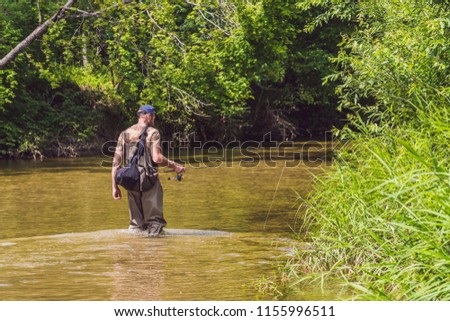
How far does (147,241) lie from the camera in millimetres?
13031

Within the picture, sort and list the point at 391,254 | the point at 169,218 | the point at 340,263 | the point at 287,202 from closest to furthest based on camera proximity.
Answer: the point at 391,254
the point at 340,263
the point at 169,218
the point at 287,202

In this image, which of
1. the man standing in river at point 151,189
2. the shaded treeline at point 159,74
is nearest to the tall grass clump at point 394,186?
the man standing in river at point 151,189

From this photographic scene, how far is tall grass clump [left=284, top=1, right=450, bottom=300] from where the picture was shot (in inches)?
288

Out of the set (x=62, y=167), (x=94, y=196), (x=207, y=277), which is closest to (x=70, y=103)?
(x=62, y=167)

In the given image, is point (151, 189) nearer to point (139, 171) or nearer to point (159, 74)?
point (139, 171)

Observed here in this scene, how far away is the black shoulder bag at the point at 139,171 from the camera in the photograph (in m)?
13.3

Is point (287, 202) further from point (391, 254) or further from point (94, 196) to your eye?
point (391, 254)

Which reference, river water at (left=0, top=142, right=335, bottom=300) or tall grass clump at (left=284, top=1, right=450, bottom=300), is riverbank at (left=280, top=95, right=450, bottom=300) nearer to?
tall grass clump at (left=284, top=1, right=450, bottom=300)

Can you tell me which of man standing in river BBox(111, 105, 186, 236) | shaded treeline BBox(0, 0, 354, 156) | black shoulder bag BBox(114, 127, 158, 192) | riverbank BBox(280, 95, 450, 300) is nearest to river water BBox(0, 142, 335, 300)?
man standing in river BBox(111, 105, 186, 236)

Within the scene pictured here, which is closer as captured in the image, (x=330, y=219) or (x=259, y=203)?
(x=330, y=219)

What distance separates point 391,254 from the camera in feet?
25.9

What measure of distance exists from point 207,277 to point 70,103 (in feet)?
76.6

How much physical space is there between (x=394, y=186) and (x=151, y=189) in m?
5.21

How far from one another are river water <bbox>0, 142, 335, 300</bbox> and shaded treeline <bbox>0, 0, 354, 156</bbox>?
4.05 m
